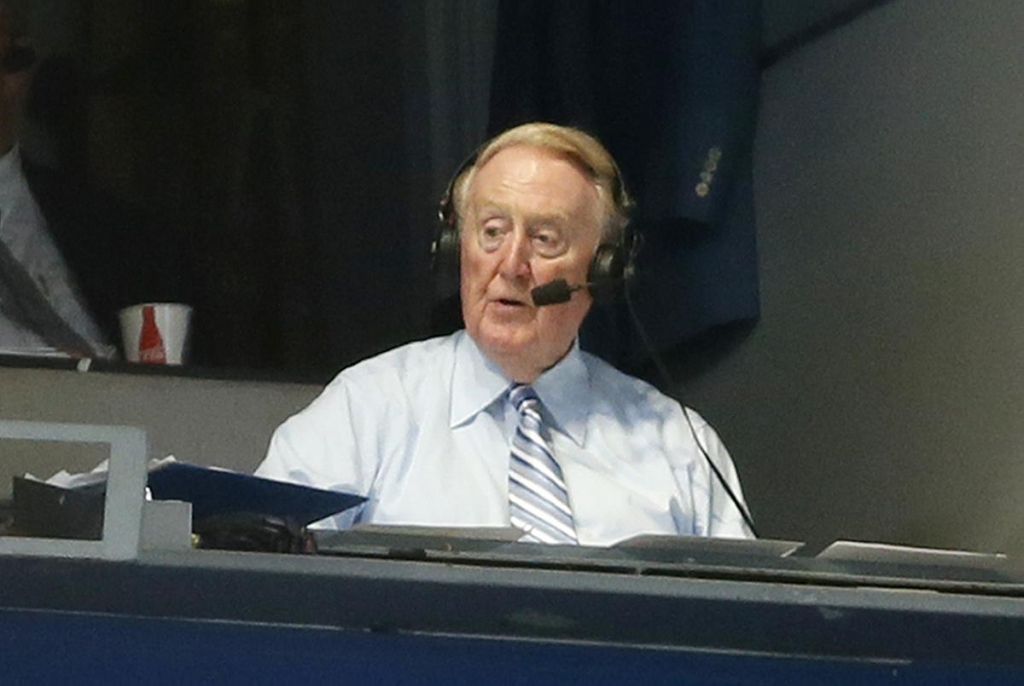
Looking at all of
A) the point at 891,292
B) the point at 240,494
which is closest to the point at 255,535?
the point at 240,494

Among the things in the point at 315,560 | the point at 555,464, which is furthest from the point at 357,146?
the point at 315,560

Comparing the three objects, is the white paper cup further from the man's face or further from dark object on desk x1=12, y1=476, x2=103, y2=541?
dark object on desk x1=12, y1=476, x2=103, y2=541

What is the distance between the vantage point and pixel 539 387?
1809mm

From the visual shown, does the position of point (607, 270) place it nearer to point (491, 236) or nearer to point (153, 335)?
point (491, 236)

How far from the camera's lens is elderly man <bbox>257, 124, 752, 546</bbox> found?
1.70m

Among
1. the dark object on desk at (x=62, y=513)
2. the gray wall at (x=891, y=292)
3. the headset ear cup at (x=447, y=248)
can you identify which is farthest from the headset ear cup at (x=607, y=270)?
the dark object on desk at (x=62, y=513)

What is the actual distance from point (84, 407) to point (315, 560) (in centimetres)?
139

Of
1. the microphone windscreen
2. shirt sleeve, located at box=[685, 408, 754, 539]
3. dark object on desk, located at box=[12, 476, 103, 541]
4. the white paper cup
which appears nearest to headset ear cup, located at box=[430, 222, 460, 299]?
the microphone windscreen

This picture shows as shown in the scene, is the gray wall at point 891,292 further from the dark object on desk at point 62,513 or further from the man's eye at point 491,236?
the dark object on desk at point 62,513

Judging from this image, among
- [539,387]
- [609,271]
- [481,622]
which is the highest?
[609,271]

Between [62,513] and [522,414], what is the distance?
0.88 m

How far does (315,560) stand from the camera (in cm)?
89

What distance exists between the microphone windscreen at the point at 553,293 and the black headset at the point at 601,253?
4cm

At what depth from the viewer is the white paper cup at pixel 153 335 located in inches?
90.4
